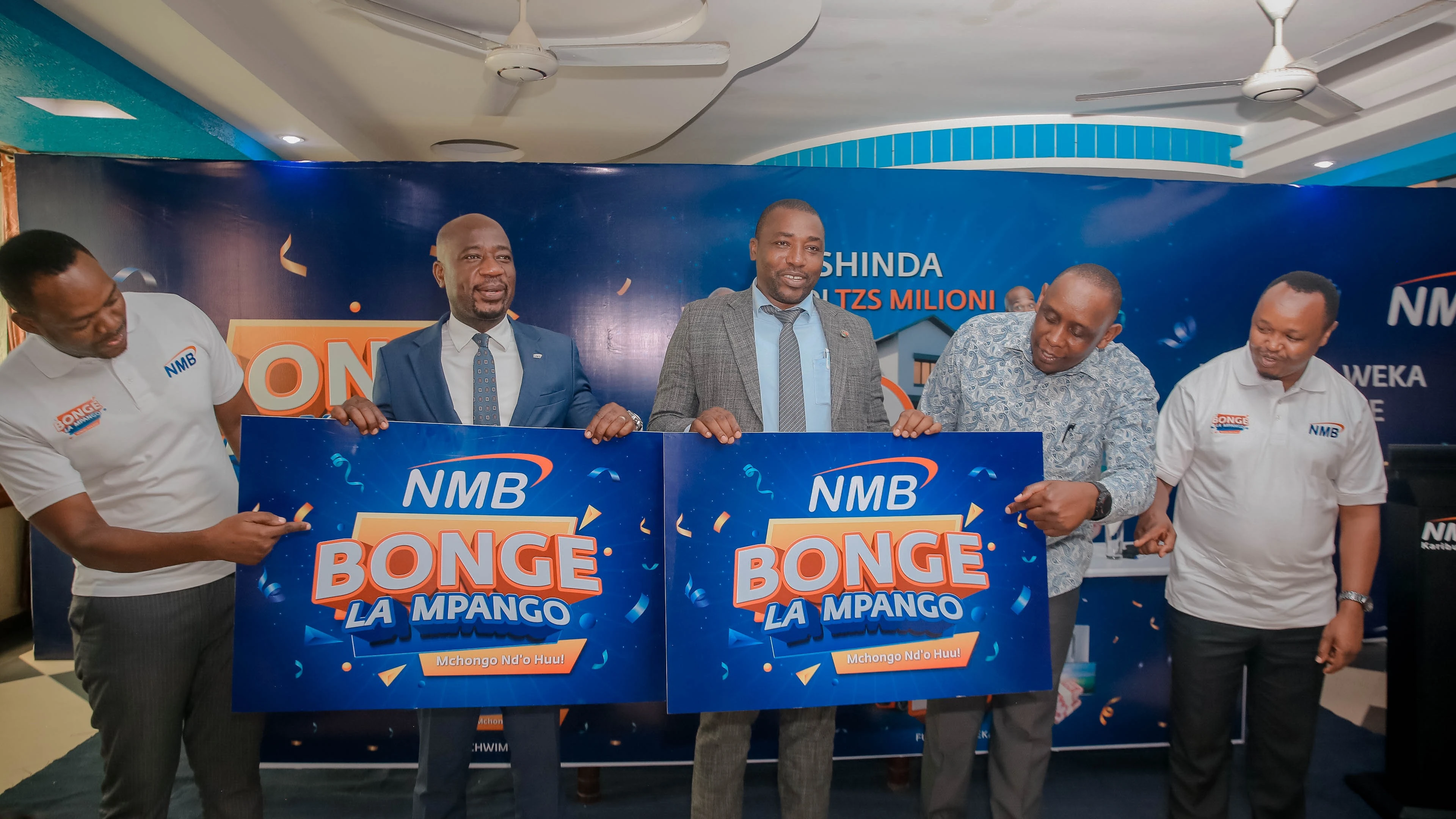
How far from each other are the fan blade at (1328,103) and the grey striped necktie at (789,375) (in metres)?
3.98

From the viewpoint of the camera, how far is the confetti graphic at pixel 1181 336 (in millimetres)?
2996

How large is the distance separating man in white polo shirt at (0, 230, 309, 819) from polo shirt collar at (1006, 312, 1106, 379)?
194 cm

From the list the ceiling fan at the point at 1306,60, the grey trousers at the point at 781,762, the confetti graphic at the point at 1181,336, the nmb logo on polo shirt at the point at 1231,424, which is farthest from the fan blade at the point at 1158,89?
the grey trousers at the point at 781,762

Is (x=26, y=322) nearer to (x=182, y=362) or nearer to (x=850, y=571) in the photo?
(x=182, y=362)

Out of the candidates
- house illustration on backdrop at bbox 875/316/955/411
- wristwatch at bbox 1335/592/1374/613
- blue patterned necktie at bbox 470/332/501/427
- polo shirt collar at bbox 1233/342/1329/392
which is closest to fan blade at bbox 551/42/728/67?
house illustration on backdrop at bbox 875/316/955/411

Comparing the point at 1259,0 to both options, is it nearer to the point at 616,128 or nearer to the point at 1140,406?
the point at 1140,406

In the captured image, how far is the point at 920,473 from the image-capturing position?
73.0 inches

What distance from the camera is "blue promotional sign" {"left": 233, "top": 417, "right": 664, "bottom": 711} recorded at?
1.75m

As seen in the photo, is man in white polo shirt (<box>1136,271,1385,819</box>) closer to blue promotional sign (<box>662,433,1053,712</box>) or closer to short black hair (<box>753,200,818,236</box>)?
blue promotional sign (<box>662,433,1053,712</box>)

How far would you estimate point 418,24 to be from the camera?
11.8 feet

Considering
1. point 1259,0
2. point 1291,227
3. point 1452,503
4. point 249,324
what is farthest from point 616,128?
point 1452,503

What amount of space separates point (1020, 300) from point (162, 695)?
3036 millimetres

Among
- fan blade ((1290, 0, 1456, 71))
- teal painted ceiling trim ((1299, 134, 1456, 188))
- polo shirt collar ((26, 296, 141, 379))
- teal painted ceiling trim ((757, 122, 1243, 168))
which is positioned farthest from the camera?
teal painted ceiling trim ((757, 122, 1243, 168))

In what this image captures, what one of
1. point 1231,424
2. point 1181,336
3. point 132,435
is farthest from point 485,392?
point 1181,336
